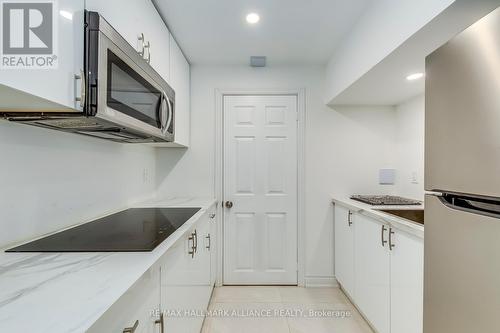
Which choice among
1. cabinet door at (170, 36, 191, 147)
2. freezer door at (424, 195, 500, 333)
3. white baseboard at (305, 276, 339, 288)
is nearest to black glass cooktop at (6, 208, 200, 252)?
cabinet door at (170, 36, 191, 147)

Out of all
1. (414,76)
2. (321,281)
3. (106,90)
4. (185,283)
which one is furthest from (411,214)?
(106,90)

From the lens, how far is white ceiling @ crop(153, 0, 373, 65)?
179 centimetres

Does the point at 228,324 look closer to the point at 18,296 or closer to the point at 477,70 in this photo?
the point at 18,296

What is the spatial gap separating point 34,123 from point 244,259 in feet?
7.27

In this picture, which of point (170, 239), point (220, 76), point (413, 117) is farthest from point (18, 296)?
point (413, 117)

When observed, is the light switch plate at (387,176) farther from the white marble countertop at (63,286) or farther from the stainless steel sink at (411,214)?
the white marble countertop at (63,286)

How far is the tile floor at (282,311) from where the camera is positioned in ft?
6.79

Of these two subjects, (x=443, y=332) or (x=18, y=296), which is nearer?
(x=18, y=296)

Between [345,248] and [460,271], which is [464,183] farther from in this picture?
[345,248]

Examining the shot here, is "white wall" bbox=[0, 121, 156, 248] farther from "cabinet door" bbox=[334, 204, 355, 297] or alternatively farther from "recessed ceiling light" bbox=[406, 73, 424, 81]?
"recessed ceiling light" bbox=[406, 73, 424, 81]

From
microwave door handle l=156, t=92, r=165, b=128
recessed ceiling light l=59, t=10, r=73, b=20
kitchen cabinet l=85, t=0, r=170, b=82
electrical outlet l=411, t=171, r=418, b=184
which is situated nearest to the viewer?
recessed ceiling light l=59, t=10, r=73, b=20

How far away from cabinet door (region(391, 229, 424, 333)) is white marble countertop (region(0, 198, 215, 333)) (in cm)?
123

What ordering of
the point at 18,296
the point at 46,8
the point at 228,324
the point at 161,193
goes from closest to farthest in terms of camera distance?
1. the point at 18,296
2. the point at 46,8
3. the point at 228,324
4. the point at 161,193

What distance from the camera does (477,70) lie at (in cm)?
74
